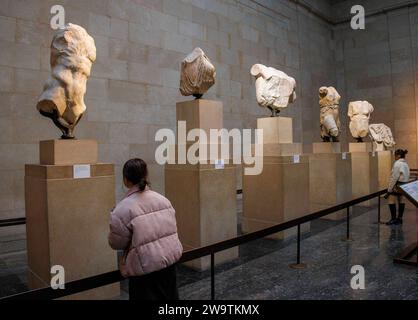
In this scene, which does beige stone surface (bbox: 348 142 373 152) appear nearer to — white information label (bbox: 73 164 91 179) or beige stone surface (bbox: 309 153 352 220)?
Answer: beige stone surface (bbox: 309 153 352 220)

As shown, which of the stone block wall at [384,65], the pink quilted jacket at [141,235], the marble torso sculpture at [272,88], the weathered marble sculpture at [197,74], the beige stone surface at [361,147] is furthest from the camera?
the stone block wall at [384,65]

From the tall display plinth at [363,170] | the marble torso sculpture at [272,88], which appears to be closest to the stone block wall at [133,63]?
the marble torso sculpture at [272,88]

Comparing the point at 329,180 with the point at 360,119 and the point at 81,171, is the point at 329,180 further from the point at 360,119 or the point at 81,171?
the point at 81,171

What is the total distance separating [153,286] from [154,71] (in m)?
6.22

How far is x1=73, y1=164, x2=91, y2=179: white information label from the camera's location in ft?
11.8

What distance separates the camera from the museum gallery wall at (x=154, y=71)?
236 inches

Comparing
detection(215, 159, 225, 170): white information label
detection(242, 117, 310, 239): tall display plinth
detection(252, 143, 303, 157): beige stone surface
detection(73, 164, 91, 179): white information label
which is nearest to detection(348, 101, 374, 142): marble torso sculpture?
detection(242, 117, 310, 239): tall display plinth

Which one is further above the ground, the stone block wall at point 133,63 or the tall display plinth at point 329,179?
the stone block wall at point 133,63

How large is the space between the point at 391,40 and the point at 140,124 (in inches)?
438

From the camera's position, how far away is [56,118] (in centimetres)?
387

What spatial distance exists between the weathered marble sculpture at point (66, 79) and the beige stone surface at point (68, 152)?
0.23 metres

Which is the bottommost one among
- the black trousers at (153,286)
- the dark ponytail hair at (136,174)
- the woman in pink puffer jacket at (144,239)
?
the black trousers at (153,286)

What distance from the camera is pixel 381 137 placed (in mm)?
11562

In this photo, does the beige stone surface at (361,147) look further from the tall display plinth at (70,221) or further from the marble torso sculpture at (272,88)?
the tall display plinth at (70,221)
